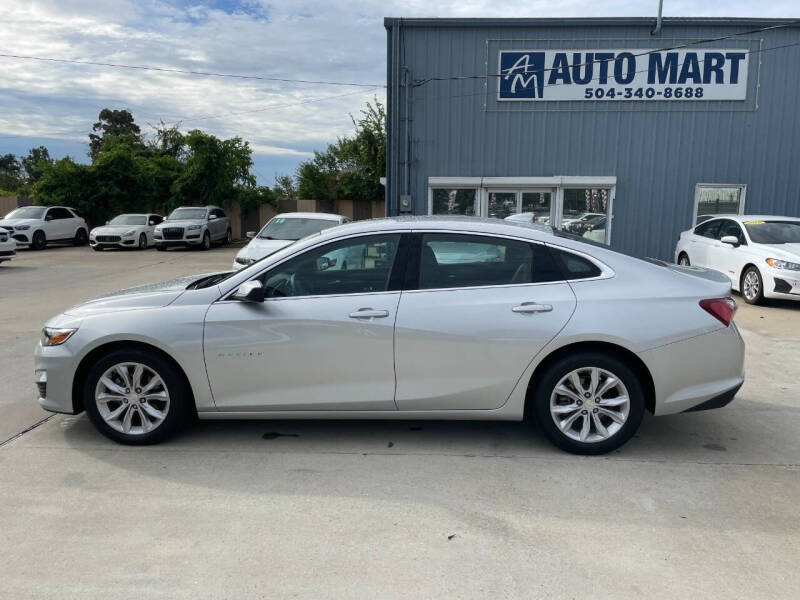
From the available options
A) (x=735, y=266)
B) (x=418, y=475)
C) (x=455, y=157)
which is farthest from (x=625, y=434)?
(x=455, y=157)

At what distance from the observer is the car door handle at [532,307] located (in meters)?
4.12

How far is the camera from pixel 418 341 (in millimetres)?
4137

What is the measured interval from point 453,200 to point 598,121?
4.04 metres

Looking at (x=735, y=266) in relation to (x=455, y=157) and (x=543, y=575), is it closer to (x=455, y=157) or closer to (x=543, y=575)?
(x=455, y=157)

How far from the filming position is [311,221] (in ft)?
41.2

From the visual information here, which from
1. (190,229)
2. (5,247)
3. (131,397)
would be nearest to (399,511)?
(131,397)

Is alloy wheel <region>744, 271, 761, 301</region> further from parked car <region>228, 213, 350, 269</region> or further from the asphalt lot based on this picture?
parked car <region>228, 213, 350, 269</region>

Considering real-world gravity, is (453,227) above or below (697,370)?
above

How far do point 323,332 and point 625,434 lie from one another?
2.06 metres

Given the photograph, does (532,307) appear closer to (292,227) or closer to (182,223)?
(292,227)

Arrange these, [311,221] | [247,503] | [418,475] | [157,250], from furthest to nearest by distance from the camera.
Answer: [157,250] → [311,221] → [418,475] → [247,503]

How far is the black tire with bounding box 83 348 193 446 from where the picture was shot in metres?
4.29

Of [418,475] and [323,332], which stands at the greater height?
[323,332]

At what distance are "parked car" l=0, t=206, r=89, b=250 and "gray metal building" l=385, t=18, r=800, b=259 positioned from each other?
1526 centimetres
